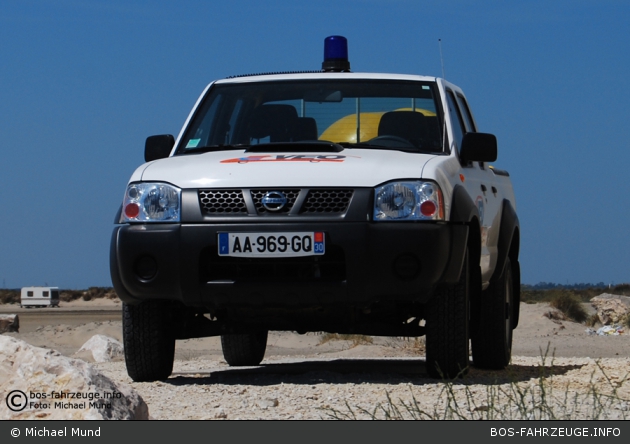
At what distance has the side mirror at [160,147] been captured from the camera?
8266 mm

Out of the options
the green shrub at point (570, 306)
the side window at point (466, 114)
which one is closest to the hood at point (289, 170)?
the side window at point (466, 114)

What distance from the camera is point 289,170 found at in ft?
23.2

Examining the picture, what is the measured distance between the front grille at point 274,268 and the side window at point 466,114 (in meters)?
2.75

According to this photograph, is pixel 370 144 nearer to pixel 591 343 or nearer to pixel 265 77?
pixel 265 77

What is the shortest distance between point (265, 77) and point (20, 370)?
404 centimetres

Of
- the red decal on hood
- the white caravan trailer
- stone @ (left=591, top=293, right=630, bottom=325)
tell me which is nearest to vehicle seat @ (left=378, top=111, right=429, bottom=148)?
the red decal on hood

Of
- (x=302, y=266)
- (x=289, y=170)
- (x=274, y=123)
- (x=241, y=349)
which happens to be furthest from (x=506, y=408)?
(x=241, y=349)

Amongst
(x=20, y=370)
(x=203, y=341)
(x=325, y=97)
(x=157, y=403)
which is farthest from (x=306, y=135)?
(x=203, y=341)

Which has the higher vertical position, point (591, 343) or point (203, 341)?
point (591, 343)

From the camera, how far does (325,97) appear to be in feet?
28.2

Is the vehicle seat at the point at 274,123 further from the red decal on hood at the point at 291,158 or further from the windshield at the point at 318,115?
the red decal on hood at the point at 291,158
